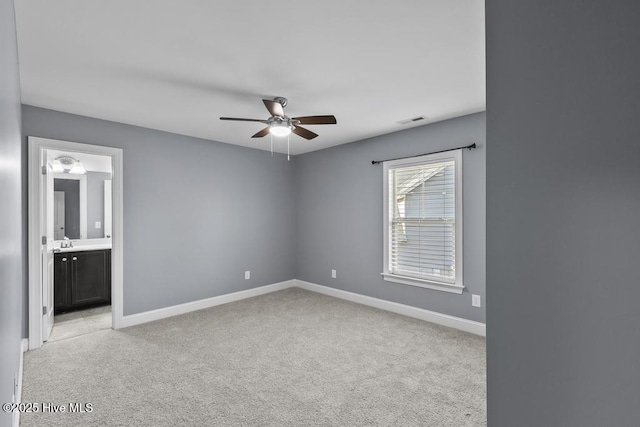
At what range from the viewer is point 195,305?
14.6 feet

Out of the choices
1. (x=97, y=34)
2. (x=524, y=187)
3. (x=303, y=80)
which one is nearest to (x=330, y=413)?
(x=524, y=187)

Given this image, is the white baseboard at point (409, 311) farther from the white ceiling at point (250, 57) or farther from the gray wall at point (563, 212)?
the gray wall at point (563, 212)

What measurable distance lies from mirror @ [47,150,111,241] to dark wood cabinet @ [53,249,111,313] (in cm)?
93

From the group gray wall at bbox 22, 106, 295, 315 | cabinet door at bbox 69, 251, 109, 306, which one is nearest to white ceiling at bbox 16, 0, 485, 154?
gray wall at bbox 22, 106, 295, 315

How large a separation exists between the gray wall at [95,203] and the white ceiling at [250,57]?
229cm

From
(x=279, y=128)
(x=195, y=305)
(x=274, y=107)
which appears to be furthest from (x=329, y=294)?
(x=274, y=107)

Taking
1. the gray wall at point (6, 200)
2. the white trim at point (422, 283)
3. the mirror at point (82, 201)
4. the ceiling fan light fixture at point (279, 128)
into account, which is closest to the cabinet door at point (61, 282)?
the mirror at point (82, 201)

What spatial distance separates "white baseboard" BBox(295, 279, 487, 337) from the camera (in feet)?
11.7

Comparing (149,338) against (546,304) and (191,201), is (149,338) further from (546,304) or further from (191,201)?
(546,304)

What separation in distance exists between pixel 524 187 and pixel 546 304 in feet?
1.18

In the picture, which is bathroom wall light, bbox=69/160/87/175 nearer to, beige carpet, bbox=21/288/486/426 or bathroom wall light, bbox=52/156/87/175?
bathroom wall light, bbox=52/156/87/175

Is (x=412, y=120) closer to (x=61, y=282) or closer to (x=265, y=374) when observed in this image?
(x=265, y=374)

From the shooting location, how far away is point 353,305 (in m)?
4.62

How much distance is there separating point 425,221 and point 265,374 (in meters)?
2.55
